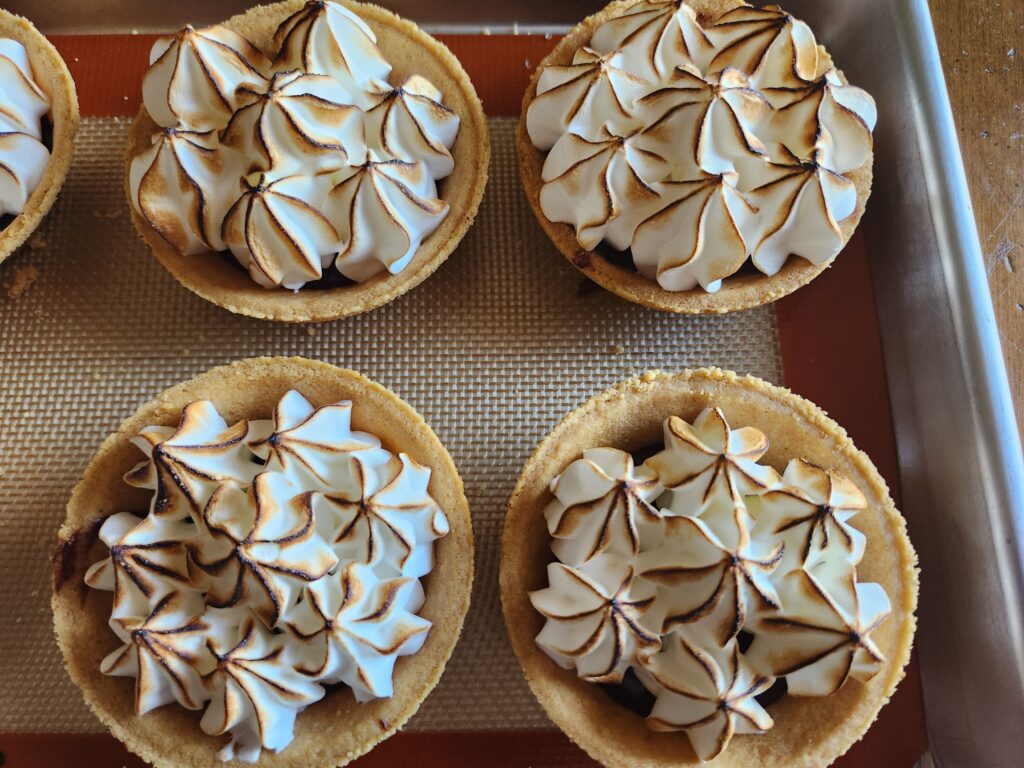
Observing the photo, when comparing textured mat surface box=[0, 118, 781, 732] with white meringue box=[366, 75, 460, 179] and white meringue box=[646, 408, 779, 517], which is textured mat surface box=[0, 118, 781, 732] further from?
white meringue box=[646, 408, 779, 517]

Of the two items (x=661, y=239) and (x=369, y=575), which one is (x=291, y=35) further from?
(x=369, y=575)

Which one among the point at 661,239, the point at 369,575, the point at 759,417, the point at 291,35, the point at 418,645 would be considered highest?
the point at 291,35

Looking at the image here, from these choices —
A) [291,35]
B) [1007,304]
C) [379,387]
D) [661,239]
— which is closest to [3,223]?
[291,35]

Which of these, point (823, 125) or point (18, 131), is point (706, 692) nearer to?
point (823, 125)

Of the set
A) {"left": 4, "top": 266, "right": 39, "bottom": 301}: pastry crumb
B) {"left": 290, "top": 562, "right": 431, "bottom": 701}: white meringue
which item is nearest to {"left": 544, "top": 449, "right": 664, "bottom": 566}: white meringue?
{"left": 290, "top": 562, "right": 431, "bottom": 701}: white meringue

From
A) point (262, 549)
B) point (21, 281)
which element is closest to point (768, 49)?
point (262, 549)

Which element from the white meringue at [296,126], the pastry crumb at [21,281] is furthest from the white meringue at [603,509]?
the pastry crumb at [21,281]
